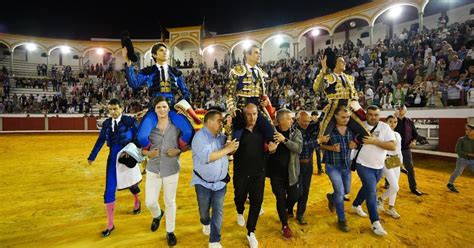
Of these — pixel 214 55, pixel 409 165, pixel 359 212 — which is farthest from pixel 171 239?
pixel 214 55

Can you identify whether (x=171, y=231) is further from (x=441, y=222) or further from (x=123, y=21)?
(x=123, y=21)

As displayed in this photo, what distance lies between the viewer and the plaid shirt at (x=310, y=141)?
396cm

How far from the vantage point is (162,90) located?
3.76m

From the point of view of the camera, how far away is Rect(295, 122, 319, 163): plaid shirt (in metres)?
3.96

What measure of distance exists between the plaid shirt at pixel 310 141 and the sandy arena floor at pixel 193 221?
3.27 ft

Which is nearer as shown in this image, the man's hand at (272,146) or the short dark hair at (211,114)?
the short dark hair at (211,114)

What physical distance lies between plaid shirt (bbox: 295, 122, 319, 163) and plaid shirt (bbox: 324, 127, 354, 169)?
8.5 inches

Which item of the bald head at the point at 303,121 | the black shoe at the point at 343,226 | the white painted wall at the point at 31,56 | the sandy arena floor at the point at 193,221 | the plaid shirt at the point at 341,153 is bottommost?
the sandy arena floor at the point at 193,221

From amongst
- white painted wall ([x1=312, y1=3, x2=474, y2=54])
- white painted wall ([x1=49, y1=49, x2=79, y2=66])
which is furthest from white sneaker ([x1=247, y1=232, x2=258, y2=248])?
white painted wall ([x1=49, y1=49, x2=79, y2=66])

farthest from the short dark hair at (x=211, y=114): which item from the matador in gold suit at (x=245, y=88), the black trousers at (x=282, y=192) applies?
the black trousers at (x=282, y=192)

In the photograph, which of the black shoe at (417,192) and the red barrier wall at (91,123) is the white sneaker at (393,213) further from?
the red barrier wall at (91,123)

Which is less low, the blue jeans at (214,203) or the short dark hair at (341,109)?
the short dark hair at (341,109)

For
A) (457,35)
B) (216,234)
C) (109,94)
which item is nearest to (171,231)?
(216,234)

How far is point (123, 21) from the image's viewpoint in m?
31.9
